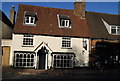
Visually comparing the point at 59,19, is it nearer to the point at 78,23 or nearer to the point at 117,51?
the point at 78,23

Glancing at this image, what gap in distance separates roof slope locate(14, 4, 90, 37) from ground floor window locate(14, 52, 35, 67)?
10.6ft

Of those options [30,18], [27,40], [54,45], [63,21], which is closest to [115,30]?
[63,21]

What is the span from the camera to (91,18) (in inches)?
1062

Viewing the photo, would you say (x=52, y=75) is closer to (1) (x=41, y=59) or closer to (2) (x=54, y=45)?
(1) (x=41, y=59)

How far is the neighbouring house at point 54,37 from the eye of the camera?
21234mm

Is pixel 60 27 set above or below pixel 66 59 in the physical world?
above

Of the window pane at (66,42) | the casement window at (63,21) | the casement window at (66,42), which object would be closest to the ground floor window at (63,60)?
the casement window at (66,42)

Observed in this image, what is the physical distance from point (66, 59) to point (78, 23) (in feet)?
22.1

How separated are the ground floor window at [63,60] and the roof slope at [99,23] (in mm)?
5098

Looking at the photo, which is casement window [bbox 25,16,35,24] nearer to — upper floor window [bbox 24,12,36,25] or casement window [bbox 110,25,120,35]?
upper floor window [bbox 24,12,36,25]

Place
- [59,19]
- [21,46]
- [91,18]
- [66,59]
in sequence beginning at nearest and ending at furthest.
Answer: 1. [21,46]
2. [66,59]
3. [59,19]
4. [91,18]

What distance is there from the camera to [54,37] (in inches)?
886

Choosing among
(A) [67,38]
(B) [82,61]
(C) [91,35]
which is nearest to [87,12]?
(C) [91,35]

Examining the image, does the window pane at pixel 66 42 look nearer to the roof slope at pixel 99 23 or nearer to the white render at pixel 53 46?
the white render at pixel 53 46
